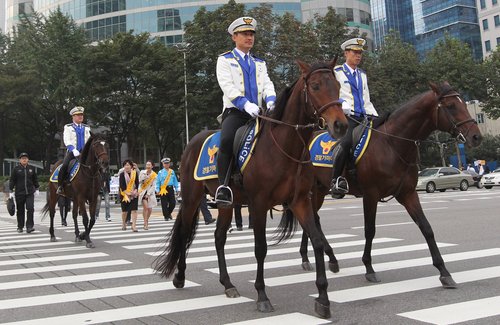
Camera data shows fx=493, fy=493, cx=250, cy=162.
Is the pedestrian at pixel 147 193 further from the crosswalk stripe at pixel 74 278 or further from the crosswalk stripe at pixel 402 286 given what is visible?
the crosswalk stripe at pixel 402 286

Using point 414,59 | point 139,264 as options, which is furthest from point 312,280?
point 414,59

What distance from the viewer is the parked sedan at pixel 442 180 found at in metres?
32.7

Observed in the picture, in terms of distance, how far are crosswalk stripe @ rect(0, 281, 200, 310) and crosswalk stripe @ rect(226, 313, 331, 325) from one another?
1.92 m

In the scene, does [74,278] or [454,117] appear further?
[74,278]

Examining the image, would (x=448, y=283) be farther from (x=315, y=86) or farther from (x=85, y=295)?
(x=85, y=295)

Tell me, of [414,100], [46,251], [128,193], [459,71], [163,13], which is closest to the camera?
[414,100]

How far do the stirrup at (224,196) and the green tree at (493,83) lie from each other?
141 ft

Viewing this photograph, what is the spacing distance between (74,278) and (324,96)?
472 cm

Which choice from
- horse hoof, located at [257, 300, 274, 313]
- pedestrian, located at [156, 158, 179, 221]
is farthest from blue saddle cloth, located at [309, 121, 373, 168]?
pedestrian, located at [156, 158, 179, 221]

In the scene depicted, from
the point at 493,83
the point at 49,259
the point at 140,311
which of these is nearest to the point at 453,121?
the point at 140,311

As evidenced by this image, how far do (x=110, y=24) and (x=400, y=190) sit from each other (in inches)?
2519

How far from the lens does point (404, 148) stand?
6.67 m

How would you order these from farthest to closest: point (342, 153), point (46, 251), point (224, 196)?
point (46, 251), point (342, 153), point (224, 196)

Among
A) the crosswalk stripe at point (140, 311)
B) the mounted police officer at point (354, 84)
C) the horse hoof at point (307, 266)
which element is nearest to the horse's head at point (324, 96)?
the crosswalk stripe at point (140, 311)
